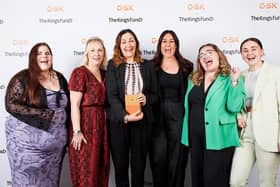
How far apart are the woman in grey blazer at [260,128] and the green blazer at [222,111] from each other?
0.27 feet

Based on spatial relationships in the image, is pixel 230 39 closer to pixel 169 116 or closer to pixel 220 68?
pixel 220 68

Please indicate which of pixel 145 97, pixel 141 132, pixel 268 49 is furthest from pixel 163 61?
pixel 268 49

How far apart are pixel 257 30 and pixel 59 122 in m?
1.78

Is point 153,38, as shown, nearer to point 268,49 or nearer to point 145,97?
point 145,97

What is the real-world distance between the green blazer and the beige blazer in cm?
11

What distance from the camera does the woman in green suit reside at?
7.04 ft

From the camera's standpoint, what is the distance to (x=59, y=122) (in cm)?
236

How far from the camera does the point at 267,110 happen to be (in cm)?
214

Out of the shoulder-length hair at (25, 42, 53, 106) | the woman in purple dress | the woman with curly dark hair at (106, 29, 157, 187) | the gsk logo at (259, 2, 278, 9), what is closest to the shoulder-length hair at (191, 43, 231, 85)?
the woman with curly dark hair at (106, 29, 157, 187)

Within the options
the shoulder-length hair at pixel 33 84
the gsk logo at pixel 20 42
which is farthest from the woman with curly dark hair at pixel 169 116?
the gsk logo at pixel 20 42

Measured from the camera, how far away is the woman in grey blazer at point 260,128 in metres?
2.13

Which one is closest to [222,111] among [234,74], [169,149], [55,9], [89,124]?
[234,74]

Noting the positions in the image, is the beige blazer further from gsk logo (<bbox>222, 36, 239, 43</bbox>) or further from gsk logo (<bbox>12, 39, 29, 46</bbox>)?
gsk logo (<bbox>12, 39, 29, 46</bbox>)

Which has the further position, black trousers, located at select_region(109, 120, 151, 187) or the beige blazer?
black trousers, located at select_region(109, 120, 151, 187)
